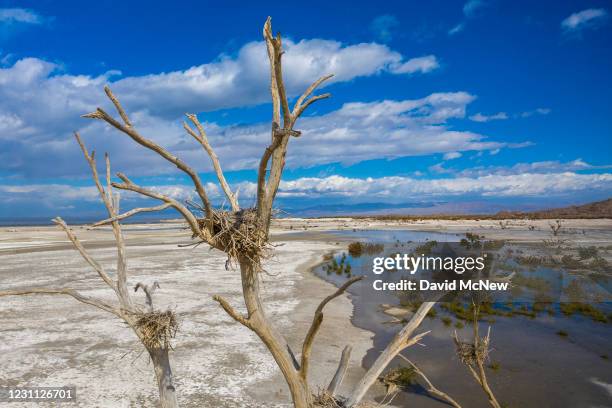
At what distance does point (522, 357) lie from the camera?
13.7 meters

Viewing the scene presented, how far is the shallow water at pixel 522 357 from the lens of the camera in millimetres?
10961

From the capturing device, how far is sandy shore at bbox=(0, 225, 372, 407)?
10711 mm

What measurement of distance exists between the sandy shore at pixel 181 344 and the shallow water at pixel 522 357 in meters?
1.66

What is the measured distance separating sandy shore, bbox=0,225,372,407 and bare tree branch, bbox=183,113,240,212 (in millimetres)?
736

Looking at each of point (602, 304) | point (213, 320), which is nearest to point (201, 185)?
point (213, 320)

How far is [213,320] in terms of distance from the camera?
16.9 m

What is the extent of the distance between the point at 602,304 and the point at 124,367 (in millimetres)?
21076

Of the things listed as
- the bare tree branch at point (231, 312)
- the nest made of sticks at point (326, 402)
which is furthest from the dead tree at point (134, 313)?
the nest made of sticks at point (326, 402)

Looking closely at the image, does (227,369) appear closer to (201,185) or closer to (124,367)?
(124,367)

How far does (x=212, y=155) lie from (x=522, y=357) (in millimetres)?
13258

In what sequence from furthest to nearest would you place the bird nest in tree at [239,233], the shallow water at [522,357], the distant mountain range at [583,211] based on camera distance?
the distant mountain range at [583,211]
the shallow water at [522,357]
the bird nest in tree at [239,233]

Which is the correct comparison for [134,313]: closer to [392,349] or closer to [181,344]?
[392,349]

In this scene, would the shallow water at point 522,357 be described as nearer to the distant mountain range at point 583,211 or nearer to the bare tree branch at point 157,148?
the bare tree branch at point 157,148

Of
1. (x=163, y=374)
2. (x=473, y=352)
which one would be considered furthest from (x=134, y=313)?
(x=473, y=352)
